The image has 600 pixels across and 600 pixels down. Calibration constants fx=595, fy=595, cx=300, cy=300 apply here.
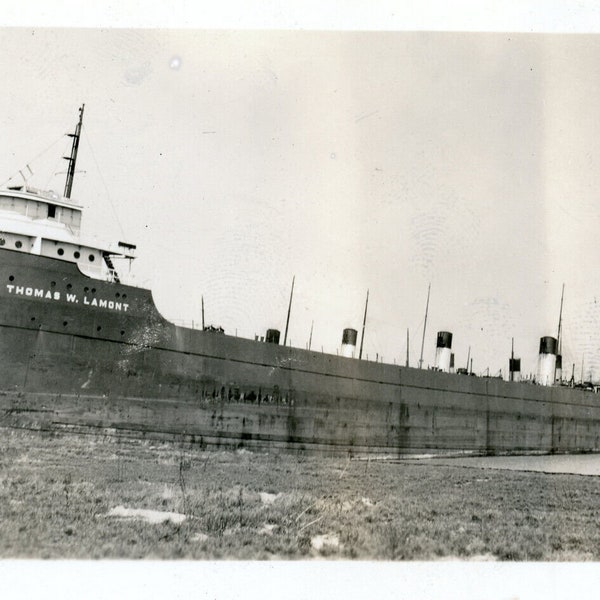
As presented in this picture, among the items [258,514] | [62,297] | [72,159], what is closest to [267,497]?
[258,514]

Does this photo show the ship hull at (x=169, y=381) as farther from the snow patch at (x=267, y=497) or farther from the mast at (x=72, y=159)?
the snow patch at (x=267, y=497)

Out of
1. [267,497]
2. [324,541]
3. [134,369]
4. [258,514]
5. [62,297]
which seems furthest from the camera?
[134,369]

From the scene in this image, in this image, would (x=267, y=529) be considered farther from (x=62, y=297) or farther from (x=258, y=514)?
(x=62, y=297)

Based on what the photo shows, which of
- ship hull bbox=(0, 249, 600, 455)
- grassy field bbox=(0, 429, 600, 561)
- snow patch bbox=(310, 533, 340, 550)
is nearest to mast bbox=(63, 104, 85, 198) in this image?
ship hull bbox=(0, 249, 600, 455)

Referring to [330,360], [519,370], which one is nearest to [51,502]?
[330,360]
